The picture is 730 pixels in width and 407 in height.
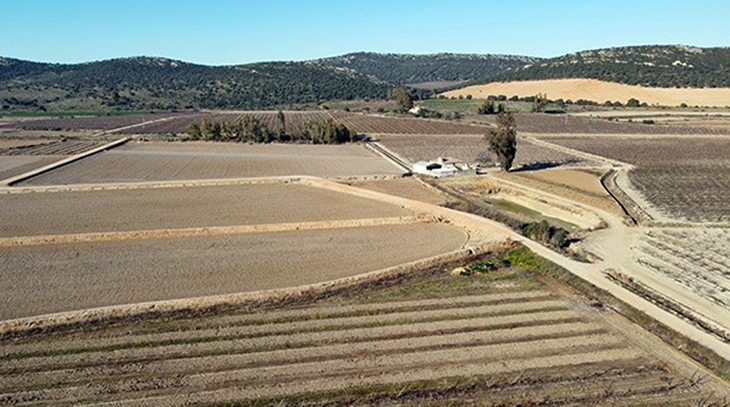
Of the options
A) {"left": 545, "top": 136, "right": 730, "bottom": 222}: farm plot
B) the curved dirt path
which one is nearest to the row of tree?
{"left": 545, "top": 136, "right": 730, "bottom": 222}: farm plot

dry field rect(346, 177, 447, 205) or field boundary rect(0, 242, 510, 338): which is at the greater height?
dry field rect(346, 177, 447, 205)

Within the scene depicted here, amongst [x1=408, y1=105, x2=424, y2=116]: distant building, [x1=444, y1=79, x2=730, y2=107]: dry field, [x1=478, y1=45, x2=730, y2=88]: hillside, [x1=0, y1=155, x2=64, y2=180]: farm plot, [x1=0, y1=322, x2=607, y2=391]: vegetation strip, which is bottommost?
[x1=0, y1=322, x2=607, y2=391]: vegetation strip

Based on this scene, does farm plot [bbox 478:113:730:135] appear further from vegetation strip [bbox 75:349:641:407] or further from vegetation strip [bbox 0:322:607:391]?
vegetation strip [bbox 75:349:641:407]

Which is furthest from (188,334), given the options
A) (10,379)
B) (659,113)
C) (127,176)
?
(659,113)

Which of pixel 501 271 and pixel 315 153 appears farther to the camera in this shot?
pixel 315 153

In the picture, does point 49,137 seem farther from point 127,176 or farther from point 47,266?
point 47,266

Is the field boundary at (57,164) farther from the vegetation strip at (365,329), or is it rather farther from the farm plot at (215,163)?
the vegetation strip at (365,329)

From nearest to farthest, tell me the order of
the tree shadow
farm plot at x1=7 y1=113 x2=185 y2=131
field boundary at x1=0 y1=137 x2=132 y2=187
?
1. field boundary at x1=0 y1=137 x2=132 y2=187
2. the tree shadow
3. farm plot at x1=7 y1=113 x2=185 y2=131

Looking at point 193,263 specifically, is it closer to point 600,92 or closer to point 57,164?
point 57,164

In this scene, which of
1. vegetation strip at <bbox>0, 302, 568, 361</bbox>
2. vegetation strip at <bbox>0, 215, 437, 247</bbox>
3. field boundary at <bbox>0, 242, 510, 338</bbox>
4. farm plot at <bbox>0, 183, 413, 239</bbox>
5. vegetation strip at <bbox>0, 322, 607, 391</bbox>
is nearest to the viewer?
vegetation strip at <bbox>0, 322, 607, 391</bbox>
